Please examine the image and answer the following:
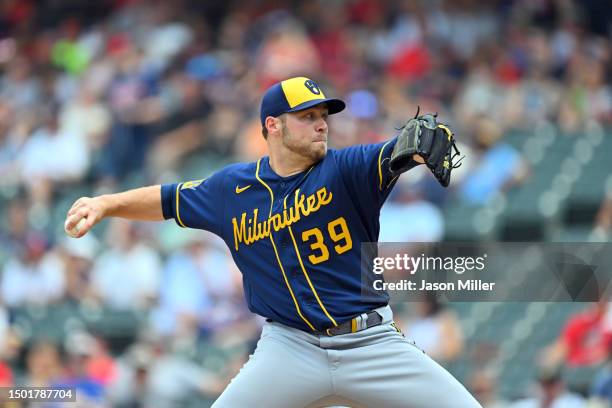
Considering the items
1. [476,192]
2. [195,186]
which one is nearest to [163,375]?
[476,192]

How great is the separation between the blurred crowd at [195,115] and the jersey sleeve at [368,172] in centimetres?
368

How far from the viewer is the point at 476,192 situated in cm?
946

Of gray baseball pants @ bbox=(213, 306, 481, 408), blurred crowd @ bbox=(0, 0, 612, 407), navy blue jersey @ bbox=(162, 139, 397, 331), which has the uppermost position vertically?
blurred crowd @ bbox=(0, 0, 612, 407)

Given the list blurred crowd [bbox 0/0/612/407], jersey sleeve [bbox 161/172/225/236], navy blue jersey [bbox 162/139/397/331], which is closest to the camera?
navy blue jersey [bbox 162/139/397/331]

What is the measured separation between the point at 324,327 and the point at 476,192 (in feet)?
17.4

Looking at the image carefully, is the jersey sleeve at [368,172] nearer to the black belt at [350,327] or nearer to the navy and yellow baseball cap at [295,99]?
the navy and yellow baseball cap at [295,99]

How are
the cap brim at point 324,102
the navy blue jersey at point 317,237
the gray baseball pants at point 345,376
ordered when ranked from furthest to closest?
Answer: the cap brim at point 324,102
the navy blue jersey at point 317,237
the gray baseball pants at point 345,376

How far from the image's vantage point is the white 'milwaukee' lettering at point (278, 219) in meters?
4.46

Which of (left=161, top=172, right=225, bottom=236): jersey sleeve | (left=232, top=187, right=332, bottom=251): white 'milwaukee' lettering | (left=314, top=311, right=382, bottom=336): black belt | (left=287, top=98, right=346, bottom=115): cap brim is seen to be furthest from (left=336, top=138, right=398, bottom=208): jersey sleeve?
(left=161, top=172, right=225, bottom=236): jersey sleeve

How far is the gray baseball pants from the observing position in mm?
4277

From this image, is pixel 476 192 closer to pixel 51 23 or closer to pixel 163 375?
pixel 163 375

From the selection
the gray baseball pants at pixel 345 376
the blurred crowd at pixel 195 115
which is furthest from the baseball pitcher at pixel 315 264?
the blurred crowd at pixel 195 115

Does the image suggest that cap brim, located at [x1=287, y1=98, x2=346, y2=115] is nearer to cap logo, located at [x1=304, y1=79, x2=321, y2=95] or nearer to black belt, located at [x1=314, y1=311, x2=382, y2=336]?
cap logo, located at [x1=304, y1=79, x2=321, y2=95]

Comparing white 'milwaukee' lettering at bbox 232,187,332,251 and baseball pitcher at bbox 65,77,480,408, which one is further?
white 'milwaukee' lettering at bbox 232,187,332,251
